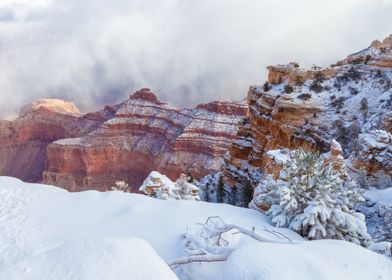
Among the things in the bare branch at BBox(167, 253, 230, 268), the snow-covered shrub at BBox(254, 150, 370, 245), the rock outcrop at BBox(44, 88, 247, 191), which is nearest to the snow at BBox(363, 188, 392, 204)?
the snow-covered shrub at BBox(254, 150, 370, 245)

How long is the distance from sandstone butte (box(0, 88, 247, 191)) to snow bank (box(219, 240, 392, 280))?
2696 inches

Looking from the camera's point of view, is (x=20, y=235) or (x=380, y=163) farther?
(x=380, y=163)

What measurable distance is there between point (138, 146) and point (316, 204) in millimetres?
83571

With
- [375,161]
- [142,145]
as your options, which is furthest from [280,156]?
[142,145]

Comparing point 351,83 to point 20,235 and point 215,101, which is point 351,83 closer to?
point 20,235

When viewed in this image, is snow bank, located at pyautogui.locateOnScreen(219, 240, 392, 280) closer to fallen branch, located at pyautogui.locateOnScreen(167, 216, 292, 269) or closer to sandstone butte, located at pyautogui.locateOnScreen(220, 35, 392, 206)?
fallen branch, located at pyautogui.locateOnScreen(167, 216, 292, 269)

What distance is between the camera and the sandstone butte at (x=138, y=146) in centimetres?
8053

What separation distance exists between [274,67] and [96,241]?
113ft

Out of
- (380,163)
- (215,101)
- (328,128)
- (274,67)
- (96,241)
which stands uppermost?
(215,101)

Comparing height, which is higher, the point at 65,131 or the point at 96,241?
the point at 65,131

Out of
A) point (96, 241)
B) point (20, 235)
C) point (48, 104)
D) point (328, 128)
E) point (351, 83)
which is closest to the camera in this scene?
point (96, 241)

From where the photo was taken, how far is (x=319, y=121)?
2858 centimetres

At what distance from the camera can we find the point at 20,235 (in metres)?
8.52

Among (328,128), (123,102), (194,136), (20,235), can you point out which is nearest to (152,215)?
(20,235)
